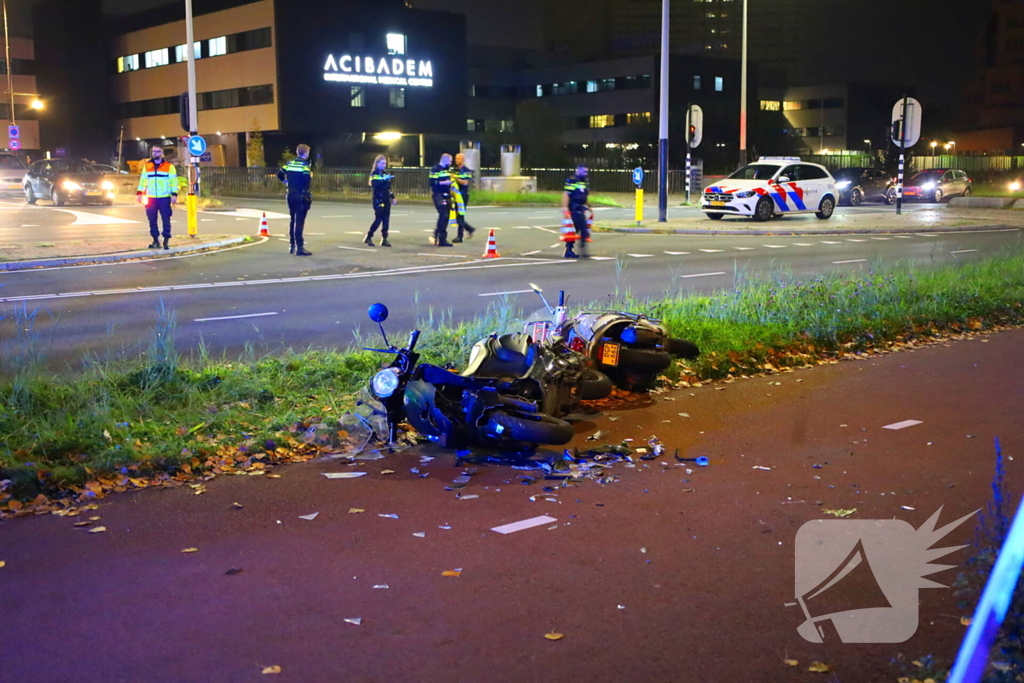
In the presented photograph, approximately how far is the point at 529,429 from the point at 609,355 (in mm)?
1866

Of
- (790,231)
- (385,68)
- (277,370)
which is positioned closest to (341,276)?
(277,370)

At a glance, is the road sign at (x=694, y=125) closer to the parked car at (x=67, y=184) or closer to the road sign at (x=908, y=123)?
the road sign at (x=908, y=123)

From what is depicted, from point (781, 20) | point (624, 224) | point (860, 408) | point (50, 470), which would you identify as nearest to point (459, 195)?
point (624, 224)

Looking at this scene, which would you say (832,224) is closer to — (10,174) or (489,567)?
(489,567)

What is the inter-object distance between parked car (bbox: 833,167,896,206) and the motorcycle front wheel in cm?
3985

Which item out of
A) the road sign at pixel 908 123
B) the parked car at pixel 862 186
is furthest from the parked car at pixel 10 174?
the road sign at pixel 908 123

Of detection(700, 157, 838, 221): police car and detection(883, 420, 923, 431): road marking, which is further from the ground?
detection(700, 157, 838, 221): police car

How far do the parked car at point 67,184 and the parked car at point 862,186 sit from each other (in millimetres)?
28530

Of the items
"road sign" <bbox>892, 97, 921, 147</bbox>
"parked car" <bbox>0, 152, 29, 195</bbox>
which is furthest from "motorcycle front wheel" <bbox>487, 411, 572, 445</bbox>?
"parked car" <bbox>0, 152, 29, 195</bbox>

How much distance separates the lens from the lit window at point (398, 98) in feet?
224

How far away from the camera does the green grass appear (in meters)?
6.23

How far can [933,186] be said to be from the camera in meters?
46.2

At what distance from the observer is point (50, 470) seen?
19.1 feet

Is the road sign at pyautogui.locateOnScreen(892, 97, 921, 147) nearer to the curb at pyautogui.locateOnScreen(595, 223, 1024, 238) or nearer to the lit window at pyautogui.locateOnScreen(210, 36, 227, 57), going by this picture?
the curb at pyautogui.locateOnScreen(595, 223, 1024, 238)
